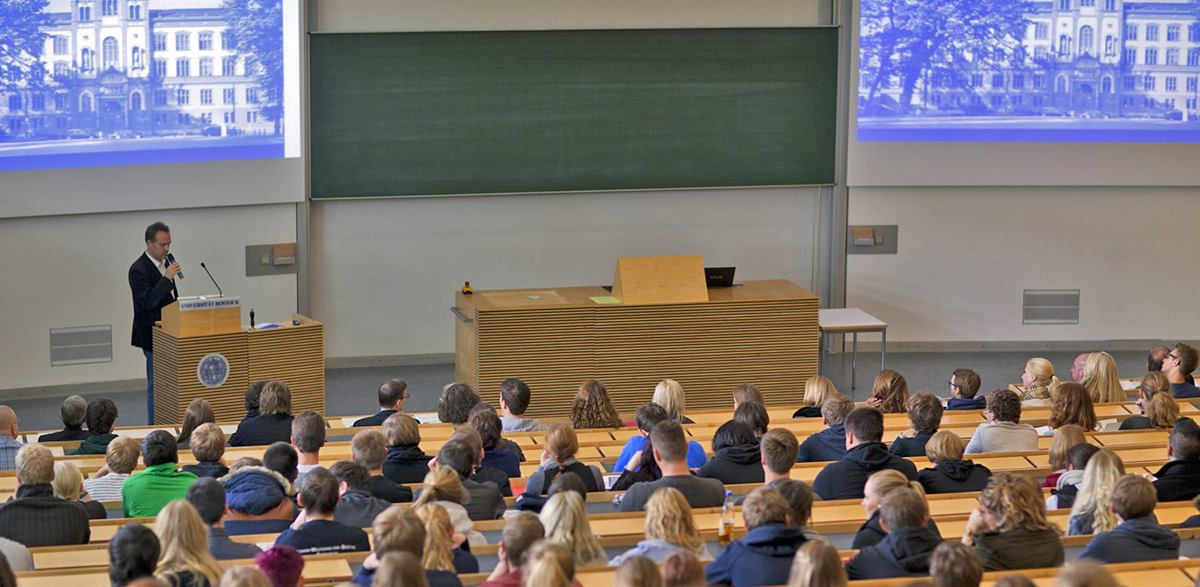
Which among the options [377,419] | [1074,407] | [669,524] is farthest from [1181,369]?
[669,524]

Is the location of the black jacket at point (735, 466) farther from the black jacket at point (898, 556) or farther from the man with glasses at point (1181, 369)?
the man with glasses at point (1181, 369)

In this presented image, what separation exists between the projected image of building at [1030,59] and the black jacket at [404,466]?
7.36m

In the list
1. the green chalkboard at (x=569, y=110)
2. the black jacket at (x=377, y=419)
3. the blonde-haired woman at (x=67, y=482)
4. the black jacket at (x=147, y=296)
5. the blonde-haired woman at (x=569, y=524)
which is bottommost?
the black jacket at (x=377, y=419)

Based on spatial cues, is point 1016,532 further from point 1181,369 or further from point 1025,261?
point 1025,261

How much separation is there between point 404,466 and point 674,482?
4.57 feet

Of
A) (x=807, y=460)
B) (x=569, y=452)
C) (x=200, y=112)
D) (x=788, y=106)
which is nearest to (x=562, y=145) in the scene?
(x=788, y=106)

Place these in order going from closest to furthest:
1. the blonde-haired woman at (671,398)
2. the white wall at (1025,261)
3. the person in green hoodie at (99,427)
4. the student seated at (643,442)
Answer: the student seated at (643,442) → the person in green hoodie at (99,427) → the blonde-haired woman at (671,398) → the white wall at (1025,261)

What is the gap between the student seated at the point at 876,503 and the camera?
505 centimetres

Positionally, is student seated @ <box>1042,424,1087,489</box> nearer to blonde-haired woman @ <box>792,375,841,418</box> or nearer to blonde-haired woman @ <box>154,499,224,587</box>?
blonde-haired woman @ <box>792,375,841,418</box>

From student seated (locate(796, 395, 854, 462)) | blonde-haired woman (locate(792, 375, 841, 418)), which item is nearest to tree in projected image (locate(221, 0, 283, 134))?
blonde-haired woman (locate(792, 375, 841, 418))

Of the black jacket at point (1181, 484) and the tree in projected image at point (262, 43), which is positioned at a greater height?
the tree in projected image at point (262, 43)

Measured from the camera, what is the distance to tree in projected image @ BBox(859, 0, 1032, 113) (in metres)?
12.5

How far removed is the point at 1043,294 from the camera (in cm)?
1301

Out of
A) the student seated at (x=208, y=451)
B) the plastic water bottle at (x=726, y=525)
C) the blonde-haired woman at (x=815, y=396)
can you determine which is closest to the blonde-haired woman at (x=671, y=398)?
the blonde-haired woman at (x=815, y=396)
